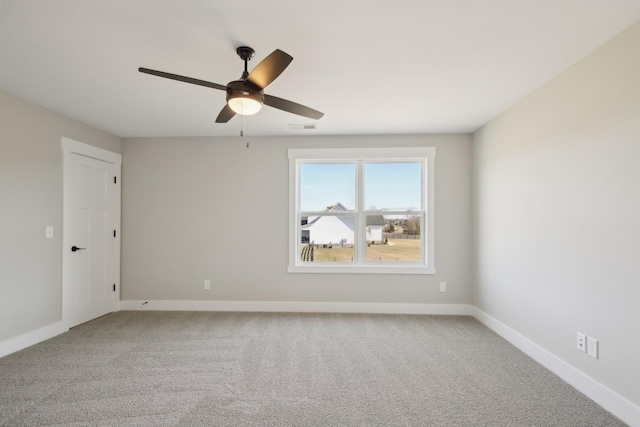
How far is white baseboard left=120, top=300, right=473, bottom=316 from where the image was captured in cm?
416

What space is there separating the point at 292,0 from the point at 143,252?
3936mm

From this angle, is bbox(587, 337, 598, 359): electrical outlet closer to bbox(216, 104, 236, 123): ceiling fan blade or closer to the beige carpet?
the beige carpet

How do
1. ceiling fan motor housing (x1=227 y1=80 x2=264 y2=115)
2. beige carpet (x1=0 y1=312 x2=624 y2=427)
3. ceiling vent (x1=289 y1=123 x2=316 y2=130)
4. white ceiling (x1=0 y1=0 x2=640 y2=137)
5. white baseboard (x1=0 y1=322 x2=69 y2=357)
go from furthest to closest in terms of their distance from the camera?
ceiling vent (x1=289 y1=123 x2=316 y2=130) → white baseboard (x1=0 y1=322 x2=69 y2=357) → beige carpet (x1=0 y1=312 x2=624 y2=427) → ceiling fan motor housing (x1=227 y1=80 x2=264 y2=115) → white ceiling (x1=0 y1=0 x2=640 y2=137)

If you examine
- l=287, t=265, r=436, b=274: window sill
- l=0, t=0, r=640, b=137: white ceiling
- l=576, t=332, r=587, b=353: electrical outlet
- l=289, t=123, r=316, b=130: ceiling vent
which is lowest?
l=576, t=332, r=587, b=353: electrical outlet

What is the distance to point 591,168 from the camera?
7.37 feet

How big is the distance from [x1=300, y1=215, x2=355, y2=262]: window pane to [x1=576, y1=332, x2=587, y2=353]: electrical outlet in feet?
8.36

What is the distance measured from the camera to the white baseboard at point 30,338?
2884mm

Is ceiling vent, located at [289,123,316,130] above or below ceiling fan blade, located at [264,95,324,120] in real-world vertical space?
→ above

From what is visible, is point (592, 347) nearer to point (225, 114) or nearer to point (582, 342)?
point (582, 342)

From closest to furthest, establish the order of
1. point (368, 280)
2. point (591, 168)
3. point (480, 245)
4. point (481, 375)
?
point (591, 168), point (481, 375), point (480, 245), point (368, 280)

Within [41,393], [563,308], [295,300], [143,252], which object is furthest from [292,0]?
[143,252]

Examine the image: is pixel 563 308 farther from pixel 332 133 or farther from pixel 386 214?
pixel 332 133

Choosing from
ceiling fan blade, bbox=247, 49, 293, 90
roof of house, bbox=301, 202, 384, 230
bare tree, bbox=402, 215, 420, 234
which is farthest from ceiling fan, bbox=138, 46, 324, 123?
bare tree, bbox=402, 215, 420, 234

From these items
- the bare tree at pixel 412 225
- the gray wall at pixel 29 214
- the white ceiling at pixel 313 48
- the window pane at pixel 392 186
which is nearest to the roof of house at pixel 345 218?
the window pane at pixel 392 186
